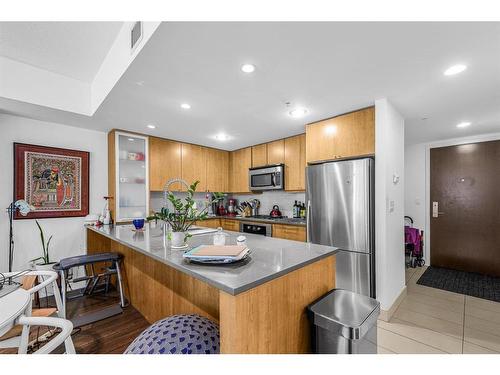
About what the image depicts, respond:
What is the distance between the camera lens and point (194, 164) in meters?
4.16

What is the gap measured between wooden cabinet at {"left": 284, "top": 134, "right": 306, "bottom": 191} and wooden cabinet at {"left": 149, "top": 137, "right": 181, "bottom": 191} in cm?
185

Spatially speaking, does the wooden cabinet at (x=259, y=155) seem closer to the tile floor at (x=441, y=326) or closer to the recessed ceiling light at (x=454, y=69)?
the recessed ceiling light at (x=454, y=69)

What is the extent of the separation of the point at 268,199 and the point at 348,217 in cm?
214

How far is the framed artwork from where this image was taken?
2713 millimetres

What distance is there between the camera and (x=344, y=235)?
2.46 m

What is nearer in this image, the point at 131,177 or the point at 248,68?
the point at 248,68

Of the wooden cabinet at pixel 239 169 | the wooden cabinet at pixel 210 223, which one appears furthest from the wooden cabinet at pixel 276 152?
the wooden cabinet at pixel 210 223

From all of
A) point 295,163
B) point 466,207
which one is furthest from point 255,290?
point 466,207

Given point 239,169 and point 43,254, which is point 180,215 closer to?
point 43,254

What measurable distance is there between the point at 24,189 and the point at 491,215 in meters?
6.51

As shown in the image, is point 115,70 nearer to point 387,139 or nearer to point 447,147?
point 387,139

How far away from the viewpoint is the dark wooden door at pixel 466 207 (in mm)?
3545

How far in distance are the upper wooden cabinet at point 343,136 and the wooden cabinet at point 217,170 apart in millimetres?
2114
